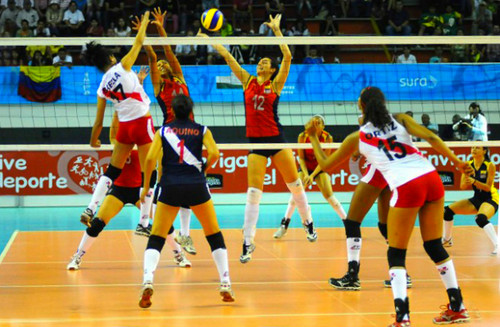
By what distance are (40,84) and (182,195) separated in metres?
11.0

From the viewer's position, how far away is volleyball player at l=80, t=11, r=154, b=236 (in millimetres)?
8711

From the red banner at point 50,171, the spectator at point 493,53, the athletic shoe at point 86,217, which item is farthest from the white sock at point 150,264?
the spectator at point 493,53

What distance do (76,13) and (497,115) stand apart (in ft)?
35.8

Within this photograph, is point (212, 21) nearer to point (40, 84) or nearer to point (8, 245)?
point (8, 245)

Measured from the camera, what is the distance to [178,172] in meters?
7.29

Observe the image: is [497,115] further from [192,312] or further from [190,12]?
[192,312]

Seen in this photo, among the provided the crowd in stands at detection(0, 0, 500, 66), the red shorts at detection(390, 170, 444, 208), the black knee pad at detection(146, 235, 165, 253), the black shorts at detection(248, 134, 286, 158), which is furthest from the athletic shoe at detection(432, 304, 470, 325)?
the crowd in stands at detection(0, 0, 500, 66)

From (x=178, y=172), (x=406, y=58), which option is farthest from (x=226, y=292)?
(x=406, y=58)

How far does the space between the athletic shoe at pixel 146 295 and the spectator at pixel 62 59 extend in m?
11.8

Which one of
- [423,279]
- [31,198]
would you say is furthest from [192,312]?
[31,198]

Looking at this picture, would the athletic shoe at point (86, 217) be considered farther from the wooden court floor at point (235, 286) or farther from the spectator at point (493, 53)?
the spectator at point (493, 53)

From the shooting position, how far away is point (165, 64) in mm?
9625

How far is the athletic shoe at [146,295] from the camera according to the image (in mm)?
7270

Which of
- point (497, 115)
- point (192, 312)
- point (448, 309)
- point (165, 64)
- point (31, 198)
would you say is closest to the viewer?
point (448, 309)
